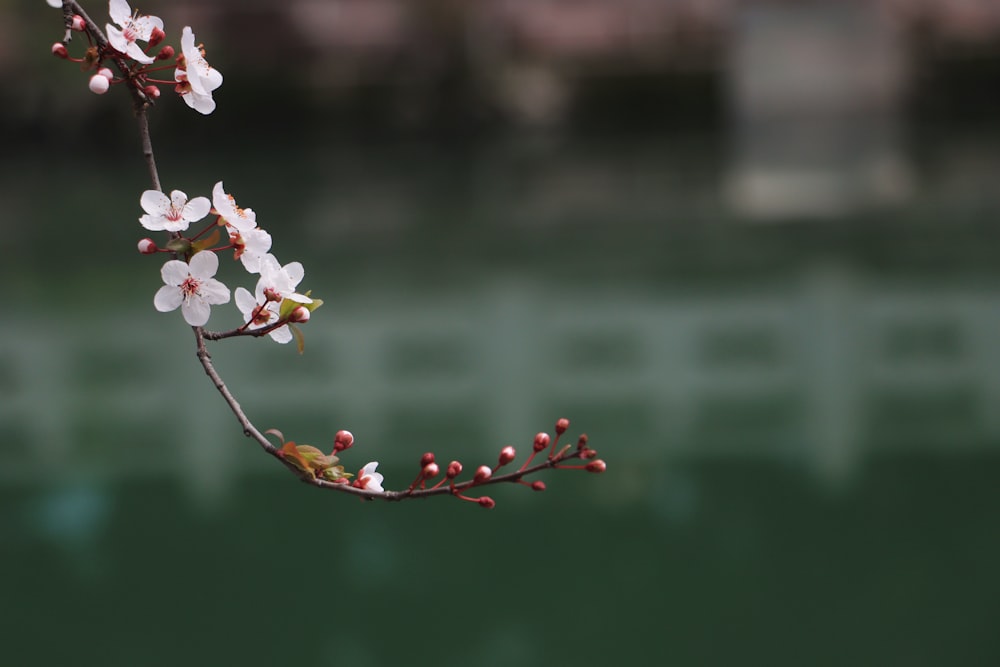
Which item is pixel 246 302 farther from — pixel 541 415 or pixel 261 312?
pixel 541 415

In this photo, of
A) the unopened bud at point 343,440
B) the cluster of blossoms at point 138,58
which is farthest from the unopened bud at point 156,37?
the unopened bud at point 343,440

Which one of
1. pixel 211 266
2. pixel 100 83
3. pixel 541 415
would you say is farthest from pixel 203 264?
pixel 541 415

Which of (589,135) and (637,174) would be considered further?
(589,135)

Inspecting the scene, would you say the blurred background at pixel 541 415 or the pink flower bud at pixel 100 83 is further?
the blurred background at pixel 541 415

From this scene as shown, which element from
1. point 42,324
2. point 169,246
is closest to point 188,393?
point 42,324

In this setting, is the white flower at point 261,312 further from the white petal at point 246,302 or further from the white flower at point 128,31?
the white flower at point 128,31

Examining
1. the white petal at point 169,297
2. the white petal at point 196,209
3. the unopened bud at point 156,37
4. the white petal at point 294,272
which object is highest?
the unopened bud at point 156,37

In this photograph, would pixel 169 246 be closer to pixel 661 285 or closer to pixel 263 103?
pixel 661 285
